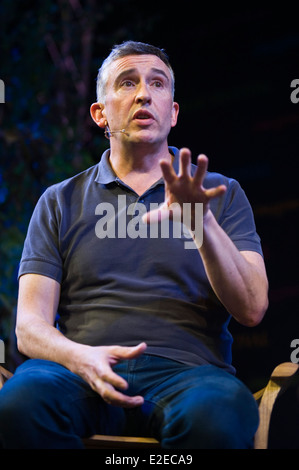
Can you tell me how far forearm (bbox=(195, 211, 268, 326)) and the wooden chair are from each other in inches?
5.6

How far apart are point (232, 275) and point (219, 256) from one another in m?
0.07

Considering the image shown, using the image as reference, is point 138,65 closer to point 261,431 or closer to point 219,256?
point 219,256

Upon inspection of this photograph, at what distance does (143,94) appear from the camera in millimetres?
1621

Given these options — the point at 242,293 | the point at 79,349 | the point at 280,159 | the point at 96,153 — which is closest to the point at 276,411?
the point at 280,159

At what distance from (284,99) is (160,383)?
1832mm

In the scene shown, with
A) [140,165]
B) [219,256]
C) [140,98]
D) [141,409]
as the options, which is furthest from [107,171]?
[141,409]

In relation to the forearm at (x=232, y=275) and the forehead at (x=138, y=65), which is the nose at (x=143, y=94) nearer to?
the forehead at (x=138, y=65)

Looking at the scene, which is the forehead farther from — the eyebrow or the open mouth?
the open mouth

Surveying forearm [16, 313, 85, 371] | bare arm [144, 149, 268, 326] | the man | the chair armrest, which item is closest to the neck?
the man

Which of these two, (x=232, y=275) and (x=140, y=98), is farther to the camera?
(x=140, y=98)

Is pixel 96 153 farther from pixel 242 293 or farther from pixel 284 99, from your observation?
pixel 242 293

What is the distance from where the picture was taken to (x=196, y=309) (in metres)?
1.44

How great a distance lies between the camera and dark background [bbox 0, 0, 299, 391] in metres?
2.71

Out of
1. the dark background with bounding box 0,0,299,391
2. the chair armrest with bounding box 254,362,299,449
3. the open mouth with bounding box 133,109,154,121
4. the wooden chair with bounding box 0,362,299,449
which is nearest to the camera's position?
the wooden chair with bounding box 0,362,299,449
